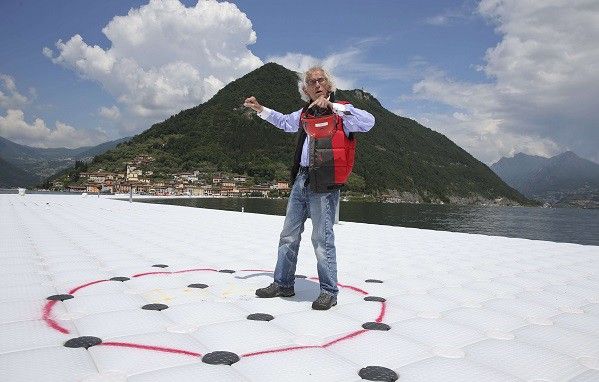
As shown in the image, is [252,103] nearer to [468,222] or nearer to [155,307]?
[155,307]

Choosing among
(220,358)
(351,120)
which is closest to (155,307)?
(220,358)

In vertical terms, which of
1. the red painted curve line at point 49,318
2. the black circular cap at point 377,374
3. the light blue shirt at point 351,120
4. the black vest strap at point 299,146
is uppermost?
the light blue shirt at point 351,120

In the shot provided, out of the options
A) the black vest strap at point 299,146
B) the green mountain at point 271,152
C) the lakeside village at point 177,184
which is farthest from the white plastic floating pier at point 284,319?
the green mountain at point 271,152

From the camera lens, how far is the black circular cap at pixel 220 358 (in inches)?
79.1

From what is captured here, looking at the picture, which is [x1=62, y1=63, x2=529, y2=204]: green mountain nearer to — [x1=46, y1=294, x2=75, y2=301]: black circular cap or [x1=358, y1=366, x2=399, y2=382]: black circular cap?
[x1=46, y1=294, x2=75, y2=301]: black circular cap

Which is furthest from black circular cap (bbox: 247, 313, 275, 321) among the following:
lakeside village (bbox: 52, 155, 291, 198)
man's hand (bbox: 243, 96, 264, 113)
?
lakeside village (bbox: 52, 155, 291, 198)

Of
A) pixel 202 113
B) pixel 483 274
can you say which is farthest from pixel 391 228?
pixel 202 113

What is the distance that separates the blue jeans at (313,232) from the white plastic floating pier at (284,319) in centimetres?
22

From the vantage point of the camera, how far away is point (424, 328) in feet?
8.77

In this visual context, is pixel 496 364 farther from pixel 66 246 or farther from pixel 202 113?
pixel 202 113

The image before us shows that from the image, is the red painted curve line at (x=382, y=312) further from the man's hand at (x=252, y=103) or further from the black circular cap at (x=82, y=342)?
the man's hand at (x=252, y=103)

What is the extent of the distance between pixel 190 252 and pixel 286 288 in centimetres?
263

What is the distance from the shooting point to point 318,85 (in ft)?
10.3

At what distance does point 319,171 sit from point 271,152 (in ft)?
449
